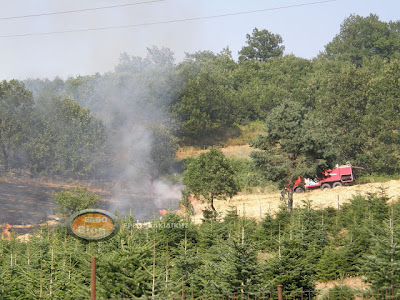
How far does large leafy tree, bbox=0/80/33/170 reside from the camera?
50438 millimetres

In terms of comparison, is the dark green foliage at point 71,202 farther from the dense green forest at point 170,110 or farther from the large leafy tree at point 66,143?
the large leafy tree at point 66,143

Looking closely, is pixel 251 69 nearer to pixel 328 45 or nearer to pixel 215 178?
pixel 328 45

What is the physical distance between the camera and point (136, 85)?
192 feet

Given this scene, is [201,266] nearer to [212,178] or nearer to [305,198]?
[212,178]

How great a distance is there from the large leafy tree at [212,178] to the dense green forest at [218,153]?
0.27 ft

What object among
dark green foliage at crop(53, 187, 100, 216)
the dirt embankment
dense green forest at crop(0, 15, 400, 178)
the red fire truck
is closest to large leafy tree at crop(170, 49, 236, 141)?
dense green forest at crop(0, 15, 400, 178)

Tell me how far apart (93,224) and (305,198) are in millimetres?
27734

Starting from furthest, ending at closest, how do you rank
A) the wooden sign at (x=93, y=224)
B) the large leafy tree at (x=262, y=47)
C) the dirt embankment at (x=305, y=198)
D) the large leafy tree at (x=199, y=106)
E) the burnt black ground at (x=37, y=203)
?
1. the large leafy tree at (x=262, y=47)
2. the large leafy tree at (x=199, y=106)
3. the burnt black ground at (x=37, y=203)
4. the dirt embankment at (x=305, y=198)
5. the wooden sign at (x=93, y=224)

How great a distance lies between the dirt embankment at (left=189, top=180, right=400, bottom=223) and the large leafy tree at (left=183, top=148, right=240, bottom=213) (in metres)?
2.35

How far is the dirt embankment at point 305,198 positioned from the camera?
3438 cm

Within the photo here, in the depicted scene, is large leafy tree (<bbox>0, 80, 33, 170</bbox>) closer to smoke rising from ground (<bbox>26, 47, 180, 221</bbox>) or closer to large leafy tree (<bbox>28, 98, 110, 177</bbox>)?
large leafy tree (<bbox>28, 98, 110, 177</bbox>)

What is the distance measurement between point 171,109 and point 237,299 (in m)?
47.5

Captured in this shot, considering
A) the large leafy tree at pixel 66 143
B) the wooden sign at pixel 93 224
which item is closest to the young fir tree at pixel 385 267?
the wooden sign at pixel 93 224

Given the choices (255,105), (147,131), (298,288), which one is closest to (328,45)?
(255,105)
